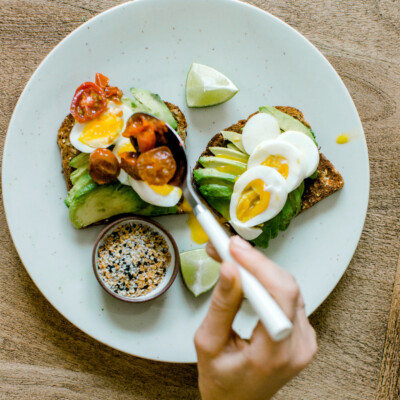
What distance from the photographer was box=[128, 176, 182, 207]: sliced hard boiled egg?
6.87ft

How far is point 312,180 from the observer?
7.86 feet

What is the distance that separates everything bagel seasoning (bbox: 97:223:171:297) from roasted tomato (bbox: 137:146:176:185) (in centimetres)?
40

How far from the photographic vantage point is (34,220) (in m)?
2.34

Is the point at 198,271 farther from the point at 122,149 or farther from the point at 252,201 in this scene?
the point at 122,149

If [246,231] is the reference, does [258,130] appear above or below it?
above

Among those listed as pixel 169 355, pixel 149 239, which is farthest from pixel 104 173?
pixel 169 355

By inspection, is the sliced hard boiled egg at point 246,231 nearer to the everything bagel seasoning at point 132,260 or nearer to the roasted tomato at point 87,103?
the everything bagel seasoning at point 132,260

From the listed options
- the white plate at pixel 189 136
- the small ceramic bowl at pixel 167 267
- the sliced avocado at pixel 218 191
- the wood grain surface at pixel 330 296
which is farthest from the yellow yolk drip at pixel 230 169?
the wood grain surface at pixel 330 296

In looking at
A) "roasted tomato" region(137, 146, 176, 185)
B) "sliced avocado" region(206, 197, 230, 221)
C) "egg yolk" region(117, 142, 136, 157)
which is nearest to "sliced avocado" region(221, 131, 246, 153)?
"sliced avocado" region(206, 197, 230, 221)

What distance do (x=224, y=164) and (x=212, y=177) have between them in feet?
0.36

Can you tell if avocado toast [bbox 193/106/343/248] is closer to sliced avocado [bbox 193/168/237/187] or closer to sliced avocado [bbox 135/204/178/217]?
sliced avocado [bbox 193/168/237/187]

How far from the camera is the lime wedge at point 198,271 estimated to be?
2316mm

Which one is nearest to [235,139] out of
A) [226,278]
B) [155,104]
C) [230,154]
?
[230,154]

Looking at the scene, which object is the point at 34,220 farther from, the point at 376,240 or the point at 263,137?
the point at 376,240
